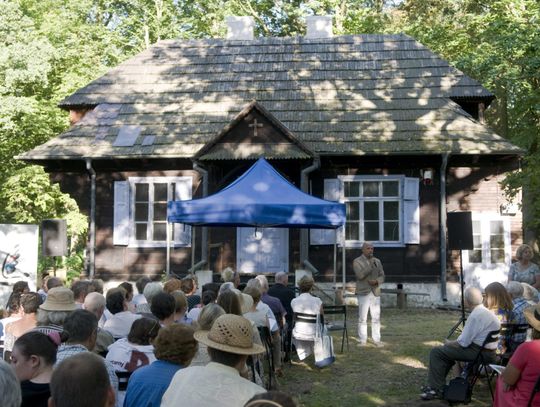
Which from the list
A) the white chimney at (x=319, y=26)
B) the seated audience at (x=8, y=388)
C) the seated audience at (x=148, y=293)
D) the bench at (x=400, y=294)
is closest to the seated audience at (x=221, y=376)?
the seated audience at (x=8, y=388)

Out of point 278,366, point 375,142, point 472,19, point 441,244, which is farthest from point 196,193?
point 472,19

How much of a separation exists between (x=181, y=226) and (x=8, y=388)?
47.1ft

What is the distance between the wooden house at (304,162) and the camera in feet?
52.8

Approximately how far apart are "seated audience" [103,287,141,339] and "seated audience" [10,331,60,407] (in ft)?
8.58

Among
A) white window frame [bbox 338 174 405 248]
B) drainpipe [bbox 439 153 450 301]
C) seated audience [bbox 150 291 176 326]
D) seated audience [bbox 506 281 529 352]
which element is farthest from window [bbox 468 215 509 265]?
seated audience [bbox 150 291 176 326]

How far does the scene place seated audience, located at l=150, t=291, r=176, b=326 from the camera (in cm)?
580

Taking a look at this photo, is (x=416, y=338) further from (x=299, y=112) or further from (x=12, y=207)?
(x=12, y=207)

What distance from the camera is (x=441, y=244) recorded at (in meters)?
16.4

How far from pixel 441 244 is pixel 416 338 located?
16.9 feet

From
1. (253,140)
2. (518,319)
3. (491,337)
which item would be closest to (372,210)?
(253,140)

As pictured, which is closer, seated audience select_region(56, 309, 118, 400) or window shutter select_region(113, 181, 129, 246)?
seated audience select_region(56, 309, 118, 400)

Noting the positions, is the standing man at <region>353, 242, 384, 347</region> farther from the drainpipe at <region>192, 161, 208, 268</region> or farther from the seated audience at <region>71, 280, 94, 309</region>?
the drainpipe at <region>192, 161, 208, 268</region>

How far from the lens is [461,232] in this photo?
39.6 feet

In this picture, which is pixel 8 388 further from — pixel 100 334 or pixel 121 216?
pixel 121 216
